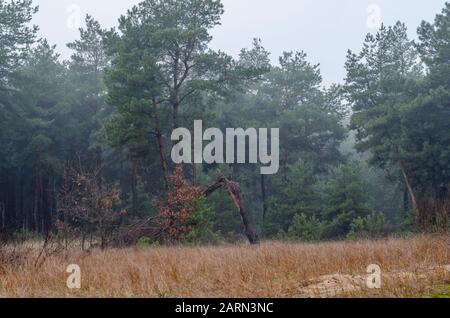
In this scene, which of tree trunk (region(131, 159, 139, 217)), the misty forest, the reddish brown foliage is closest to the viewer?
the reddish brown foliage

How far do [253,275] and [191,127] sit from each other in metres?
19.9

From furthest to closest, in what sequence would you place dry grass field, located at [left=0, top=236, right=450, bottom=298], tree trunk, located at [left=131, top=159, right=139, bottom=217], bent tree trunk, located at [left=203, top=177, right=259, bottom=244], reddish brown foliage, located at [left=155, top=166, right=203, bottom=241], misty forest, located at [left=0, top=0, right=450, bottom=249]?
tree trunk, located at [left=131, top=159, right=139, bottom=217] → misty forest, located at [left=0, top=0, right=450, bottom=249] → reddish brown foliage, located at [left=155, top=166, right=203, bottom=241] → bent tree trunk, located at [left=203, top=177, right=259, bottom=244] → dry grass field, located at [left=0, top=236, right=450, bottom=298]

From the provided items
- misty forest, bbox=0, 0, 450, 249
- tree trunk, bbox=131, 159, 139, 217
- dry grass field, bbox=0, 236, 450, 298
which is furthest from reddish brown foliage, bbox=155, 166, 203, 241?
tree trunk, bbox=131, 159, 139, 217

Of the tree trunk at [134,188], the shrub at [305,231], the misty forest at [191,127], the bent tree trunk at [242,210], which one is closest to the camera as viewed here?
the bent tree trunk at [242,210]

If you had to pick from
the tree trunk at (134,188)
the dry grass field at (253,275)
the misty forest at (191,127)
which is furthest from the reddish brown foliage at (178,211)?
the tree trunk at (134,188)

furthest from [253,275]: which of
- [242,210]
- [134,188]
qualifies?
[134,188]

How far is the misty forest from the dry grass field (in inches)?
261

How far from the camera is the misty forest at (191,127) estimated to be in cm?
2101

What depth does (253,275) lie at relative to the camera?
7777 millimetres

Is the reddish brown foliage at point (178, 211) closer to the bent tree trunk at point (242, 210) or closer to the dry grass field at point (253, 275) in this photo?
the bent tree trunk at point (242, 210)

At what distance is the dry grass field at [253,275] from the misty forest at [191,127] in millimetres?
6641

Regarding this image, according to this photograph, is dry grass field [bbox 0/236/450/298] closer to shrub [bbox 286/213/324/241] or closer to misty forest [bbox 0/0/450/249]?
misty forest [bbox 0/0/450/249]

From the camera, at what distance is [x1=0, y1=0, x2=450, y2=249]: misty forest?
21013 millimetres

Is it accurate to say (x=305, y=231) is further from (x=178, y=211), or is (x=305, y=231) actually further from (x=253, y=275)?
(x=253, y=275)
